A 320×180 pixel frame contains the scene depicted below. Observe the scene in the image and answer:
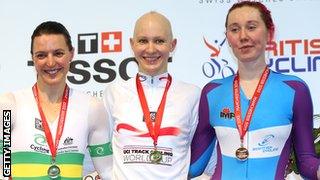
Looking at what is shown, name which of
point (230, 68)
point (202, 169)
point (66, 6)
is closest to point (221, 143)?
point (202, 169)

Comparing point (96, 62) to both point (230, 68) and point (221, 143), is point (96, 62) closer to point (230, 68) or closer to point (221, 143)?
point (230, 68)

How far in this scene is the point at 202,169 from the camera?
271 cm

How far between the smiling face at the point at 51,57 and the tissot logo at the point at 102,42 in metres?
1.36

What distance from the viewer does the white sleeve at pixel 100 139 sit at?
2709 millimetres

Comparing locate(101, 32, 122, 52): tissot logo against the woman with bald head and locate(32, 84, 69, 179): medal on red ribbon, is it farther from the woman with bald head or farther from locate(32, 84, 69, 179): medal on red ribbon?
locate(32, 84, 69, 179): medal on red ribbon

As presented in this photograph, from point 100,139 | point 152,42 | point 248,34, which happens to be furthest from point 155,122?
point 248,34

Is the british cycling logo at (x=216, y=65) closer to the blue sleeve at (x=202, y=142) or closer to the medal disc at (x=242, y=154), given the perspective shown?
the blue sleeve at (x=202, y=142)

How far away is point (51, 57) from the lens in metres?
2.61

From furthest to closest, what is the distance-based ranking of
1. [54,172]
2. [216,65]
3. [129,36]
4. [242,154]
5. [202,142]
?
1. [129,36]
2. [216,65]
3. [202,142]
4. [54,172]
5. [242,154]

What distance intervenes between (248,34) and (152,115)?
604 mm

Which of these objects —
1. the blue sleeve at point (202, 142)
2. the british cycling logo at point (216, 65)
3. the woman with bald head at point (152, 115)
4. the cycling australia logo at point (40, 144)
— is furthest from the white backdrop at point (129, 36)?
the cycling australia logo at point (40, 144)

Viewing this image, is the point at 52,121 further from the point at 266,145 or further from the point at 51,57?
the point at 266,145

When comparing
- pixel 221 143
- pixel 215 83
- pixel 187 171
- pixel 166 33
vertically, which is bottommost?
pixel 187 171

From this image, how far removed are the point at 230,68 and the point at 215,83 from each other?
1.23m
